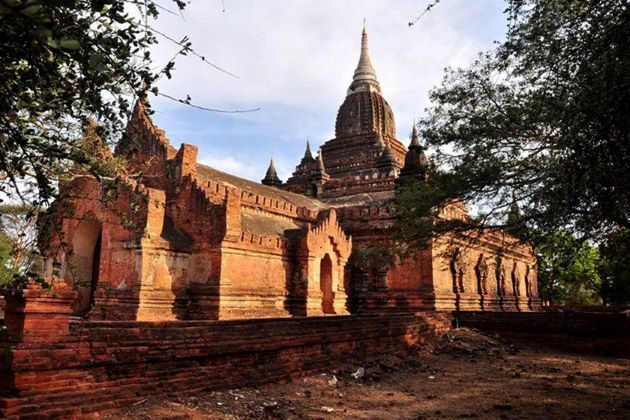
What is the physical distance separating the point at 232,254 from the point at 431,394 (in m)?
8.94

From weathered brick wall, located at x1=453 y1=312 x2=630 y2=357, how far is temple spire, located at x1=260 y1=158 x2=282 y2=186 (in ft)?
66.7

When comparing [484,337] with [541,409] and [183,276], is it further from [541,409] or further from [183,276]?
[183,276]

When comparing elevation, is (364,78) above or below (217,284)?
above

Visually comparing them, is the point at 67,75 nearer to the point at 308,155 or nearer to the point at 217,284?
the point at 217,284

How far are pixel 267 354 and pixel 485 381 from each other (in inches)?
192

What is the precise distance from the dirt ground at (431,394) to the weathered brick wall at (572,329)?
1552mm

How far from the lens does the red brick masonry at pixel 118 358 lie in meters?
5.37

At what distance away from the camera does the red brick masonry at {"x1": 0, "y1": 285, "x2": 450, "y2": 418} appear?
17.6 feet

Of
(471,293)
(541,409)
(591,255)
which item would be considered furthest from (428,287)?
(591,255)

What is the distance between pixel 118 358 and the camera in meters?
6.26

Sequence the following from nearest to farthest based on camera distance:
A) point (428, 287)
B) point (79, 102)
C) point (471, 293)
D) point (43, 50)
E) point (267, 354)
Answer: point (43, 50)
point (79, 102)
point (267, 354)
point (428, 287)
point (471, 293)

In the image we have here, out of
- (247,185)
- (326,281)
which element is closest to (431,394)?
(326,281)

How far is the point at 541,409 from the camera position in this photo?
7.78 m

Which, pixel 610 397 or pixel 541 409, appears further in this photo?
pixel 610 397
